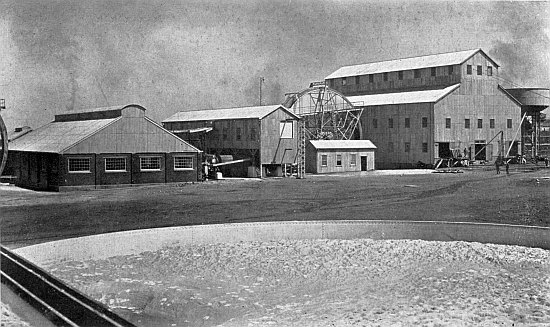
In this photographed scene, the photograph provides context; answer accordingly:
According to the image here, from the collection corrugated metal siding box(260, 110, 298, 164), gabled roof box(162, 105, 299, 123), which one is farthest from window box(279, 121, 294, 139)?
gabled roof box(162, 105, 299, 123)

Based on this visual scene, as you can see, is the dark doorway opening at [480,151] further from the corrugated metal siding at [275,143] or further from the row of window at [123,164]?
the row of window at [123,164]

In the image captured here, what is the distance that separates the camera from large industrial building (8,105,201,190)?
1099 inches

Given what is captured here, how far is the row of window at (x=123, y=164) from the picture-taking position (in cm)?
2792

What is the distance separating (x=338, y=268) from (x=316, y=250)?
6.16 feet

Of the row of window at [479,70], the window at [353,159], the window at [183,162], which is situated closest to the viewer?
the window at [183,162]

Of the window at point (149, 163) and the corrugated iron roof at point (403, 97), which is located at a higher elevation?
the corrugated iron roof at point (403, 97)

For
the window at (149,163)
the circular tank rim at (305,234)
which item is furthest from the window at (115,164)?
the circular tank rim at (305,234)

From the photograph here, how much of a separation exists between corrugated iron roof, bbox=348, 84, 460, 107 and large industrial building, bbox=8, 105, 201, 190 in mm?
19503

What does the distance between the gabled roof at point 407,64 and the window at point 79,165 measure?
28891 millimetres

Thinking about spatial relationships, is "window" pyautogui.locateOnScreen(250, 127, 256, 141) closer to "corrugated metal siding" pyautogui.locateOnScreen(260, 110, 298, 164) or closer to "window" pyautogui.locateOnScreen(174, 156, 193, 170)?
"corrugated metal siding" pyautogui.locateOnScreen(260, 110, 298, 164)

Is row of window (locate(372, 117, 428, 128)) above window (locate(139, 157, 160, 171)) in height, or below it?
above

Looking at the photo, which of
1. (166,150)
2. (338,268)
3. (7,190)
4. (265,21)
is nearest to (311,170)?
(166,150)

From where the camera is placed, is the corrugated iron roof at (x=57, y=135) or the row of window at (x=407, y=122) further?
the row of window at (x=407, y=122)

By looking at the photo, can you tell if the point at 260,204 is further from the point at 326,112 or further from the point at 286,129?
the point at 326,112
